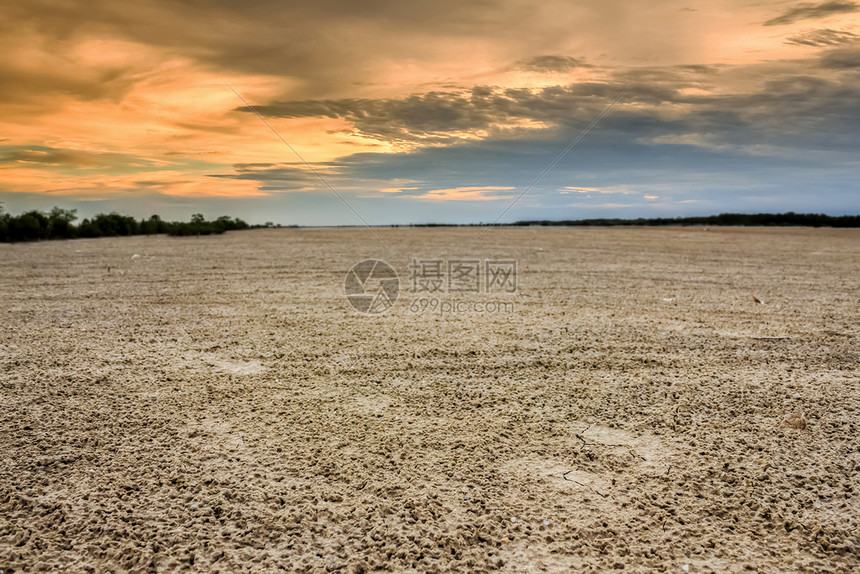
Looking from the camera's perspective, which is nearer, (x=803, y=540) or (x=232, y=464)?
(x=803, y=540)

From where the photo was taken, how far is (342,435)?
272 centimetres

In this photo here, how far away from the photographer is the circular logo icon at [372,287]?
597 centimetres

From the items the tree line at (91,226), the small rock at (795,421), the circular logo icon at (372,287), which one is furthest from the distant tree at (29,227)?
the small rock at (795,421)

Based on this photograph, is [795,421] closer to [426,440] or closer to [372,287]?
[426,440]

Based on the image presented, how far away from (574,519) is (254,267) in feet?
27.2

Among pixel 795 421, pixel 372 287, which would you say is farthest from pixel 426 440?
pixel 372 287

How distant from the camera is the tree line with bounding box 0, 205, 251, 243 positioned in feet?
45.4

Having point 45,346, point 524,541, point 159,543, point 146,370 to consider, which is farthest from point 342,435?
point 45,346

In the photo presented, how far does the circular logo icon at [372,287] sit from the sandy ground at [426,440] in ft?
1.35

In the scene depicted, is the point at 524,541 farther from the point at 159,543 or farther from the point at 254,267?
the point at 254,267

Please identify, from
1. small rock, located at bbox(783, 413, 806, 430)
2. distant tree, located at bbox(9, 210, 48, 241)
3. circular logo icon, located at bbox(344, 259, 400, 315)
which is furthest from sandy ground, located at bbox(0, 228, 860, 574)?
distant tree, located at bbox(9, 210, 48, 241)

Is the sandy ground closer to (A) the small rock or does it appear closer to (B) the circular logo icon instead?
(A) the small rock

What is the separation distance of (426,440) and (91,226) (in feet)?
58.7

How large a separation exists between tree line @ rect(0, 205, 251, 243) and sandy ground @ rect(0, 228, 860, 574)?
1070 cm
